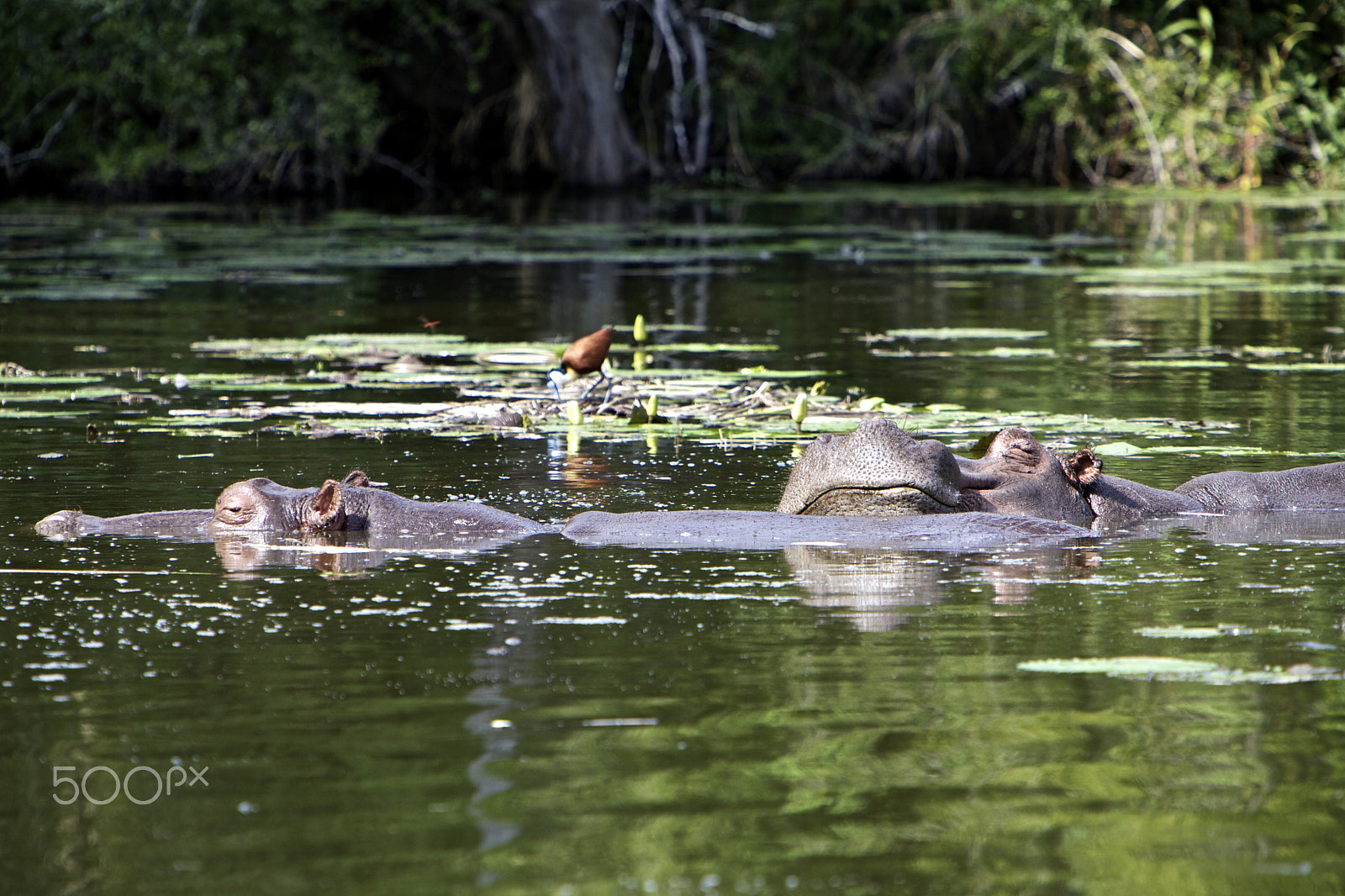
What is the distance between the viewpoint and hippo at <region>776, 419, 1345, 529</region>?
5.27 meters

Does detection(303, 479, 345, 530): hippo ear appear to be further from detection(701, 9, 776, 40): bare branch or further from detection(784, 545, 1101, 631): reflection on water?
detection(701, 9, 776, 40): bare branch

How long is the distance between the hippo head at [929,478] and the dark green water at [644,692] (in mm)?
214

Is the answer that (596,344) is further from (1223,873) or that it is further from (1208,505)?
(1223,873)

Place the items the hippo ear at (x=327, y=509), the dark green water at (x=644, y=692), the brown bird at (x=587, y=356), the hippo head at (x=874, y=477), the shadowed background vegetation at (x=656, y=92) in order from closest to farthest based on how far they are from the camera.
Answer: the dark green water at (x=644, y=692), the hippo head at (x=874, y=477), the hippo ear at (x=327, y=509), the brown bird at (x=587, y=356), the shadowed background vegetation at (x=656, y=92)

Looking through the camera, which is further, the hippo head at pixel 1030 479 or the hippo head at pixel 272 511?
the hippo head at pixel 1030 479

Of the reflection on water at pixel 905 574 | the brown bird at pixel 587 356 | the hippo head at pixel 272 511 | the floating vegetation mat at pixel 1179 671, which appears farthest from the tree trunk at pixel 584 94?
the floating vegetation mat at pixel 1179 671

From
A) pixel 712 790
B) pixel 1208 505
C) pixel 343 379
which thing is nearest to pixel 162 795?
pixel 712 790

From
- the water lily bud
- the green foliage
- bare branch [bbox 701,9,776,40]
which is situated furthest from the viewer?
bare branch [bbox 701,9,776,40]

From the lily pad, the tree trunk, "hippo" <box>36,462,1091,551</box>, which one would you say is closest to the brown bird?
"hippo" <box>36,462,1091,551</box>

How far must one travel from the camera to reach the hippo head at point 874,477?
17.2 feet

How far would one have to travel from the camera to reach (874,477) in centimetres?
527

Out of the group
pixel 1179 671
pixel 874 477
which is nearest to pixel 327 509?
pixel 874 477

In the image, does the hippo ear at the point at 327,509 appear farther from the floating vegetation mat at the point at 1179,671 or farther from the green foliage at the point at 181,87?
the green foliage at the point at 181,87

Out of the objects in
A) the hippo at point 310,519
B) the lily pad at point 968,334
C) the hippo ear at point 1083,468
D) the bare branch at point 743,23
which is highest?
the bare branch at point 743,23
